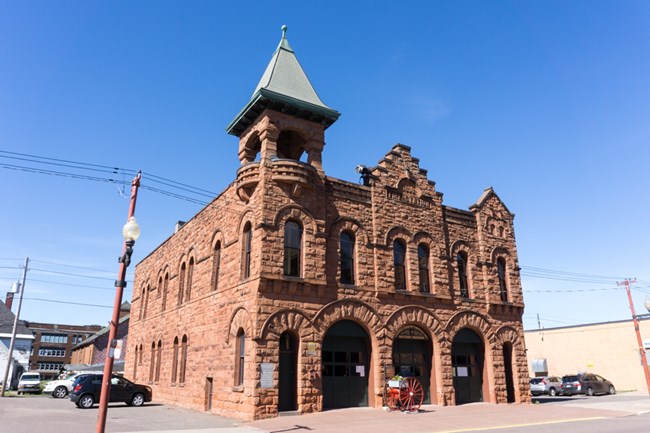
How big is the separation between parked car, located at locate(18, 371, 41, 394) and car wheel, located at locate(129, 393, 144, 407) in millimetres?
20515

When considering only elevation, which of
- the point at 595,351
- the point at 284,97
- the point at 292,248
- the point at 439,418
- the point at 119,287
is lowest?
the point at 439,418

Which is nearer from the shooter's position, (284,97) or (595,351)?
(284,97)

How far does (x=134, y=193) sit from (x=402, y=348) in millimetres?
13397

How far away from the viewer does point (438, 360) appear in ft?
69.6

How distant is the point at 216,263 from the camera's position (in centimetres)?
2223

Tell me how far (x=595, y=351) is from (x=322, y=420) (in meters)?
36.2

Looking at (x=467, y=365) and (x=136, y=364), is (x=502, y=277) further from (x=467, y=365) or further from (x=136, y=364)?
(x=136, y=364)

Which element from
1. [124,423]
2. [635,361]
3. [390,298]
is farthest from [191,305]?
[635,361]

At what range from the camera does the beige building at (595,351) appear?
39.3 meters

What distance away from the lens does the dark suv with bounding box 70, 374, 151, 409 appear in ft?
70.7


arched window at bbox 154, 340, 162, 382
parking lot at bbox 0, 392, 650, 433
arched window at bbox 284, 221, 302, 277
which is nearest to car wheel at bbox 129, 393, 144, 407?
parking lot at bbox 0, 392, 650, 433

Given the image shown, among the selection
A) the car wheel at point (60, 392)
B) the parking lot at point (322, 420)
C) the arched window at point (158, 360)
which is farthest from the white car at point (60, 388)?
the parking lot at point (322, 420)

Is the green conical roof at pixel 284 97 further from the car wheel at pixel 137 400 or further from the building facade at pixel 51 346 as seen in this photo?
the building facade at pixel 51 346

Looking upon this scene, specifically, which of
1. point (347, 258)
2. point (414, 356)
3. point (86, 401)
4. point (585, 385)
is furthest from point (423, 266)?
point (585, 385)
